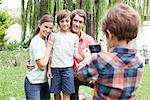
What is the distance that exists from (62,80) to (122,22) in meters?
1.57

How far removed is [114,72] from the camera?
6.15 ft

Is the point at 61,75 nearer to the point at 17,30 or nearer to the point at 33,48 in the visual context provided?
the point at 33,48

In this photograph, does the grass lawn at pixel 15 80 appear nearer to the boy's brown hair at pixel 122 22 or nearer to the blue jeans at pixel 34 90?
the blue jeans at pixel 34 90

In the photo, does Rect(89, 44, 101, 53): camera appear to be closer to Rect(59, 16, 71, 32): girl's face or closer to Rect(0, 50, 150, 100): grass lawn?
Rect(59, 16, 71, 32): girl's face

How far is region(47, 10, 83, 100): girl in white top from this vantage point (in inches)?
127

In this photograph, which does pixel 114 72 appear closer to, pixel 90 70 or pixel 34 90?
pixel 90 70

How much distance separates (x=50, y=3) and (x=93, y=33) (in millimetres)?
1230

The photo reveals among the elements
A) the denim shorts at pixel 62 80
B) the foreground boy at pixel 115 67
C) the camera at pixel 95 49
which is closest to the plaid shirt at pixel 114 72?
the foreground boy at pixel 115 67

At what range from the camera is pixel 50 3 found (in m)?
8.51

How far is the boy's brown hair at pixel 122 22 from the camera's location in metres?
1.80

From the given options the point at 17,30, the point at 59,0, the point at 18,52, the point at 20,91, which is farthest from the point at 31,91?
the point at 17,30

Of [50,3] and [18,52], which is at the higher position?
[50,3]

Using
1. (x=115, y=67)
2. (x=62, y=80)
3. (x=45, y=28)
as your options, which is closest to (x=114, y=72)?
(x=115, y=67)

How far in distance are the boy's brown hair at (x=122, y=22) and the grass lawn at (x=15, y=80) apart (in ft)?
13.2
